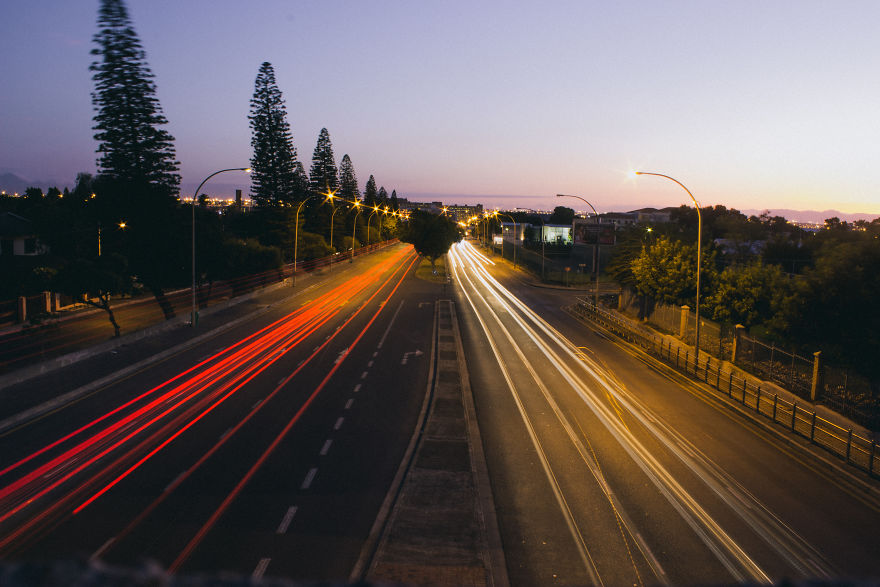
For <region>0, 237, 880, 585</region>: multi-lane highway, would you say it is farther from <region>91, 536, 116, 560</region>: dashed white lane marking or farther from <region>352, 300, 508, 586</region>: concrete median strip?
<region>352, 300, 508, 586</region>: concrete median strip

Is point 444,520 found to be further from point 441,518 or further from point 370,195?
point 370,195

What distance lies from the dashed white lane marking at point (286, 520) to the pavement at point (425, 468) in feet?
5.96

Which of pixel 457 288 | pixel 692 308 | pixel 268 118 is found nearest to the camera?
pixel 692 308

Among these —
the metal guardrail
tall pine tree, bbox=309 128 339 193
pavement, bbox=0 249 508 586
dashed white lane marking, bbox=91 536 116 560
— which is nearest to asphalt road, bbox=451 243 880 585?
pavement, bbox=0 249 508 586

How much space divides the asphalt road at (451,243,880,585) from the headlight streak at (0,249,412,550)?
958 centimetres

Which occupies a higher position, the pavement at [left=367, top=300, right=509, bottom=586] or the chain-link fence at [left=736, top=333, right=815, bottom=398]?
the chain-link fence at [left=736, top=333, right=815, bottom=398]

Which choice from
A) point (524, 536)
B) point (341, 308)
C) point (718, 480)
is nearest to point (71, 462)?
point (524, 536)

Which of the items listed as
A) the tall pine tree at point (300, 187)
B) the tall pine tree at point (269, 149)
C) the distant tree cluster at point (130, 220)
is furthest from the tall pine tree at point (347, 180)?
the distant tree cluster at point (130, 220)

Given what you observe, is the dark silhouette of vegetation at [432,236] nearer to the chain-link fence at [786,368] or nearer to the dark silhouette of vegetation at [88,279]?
the chain-link fence at [786,368]

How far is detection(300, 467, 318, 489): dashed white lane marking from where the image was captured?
41.2 ft

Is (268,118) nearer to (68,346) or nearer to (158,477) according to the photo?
(68,346)

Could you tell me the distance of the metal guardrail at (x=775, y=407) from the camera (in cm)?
1540

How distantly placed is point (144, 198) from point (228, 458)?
113ft

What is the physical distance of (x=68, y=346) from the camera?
31.2 m
